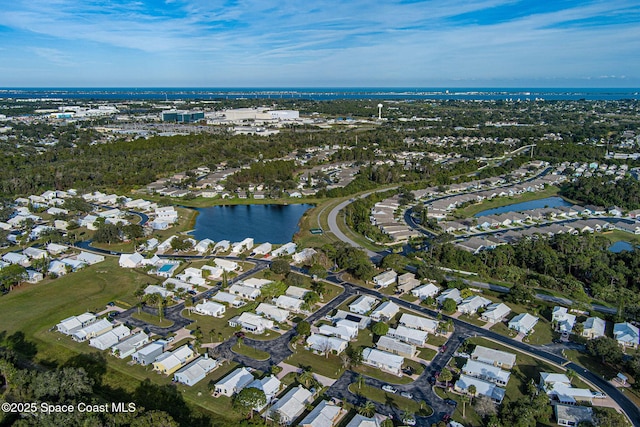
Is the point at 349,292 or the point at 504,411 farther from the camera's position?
the point at 349,292

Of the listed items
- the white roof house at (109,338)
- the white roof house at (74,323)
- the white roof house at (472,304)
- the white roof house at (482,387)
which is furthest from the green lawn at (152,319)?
the white roof house at (472,304)

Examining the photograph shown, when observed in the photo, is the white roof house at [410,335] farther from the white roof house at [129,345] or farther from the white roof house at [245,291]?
Result: the white roof house at [129,345]

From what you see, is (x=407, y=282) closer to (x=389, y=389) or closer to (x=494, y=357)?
(x=494, y=357)

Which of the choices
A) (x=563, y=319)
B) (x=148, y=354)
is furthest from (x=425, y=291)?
(x=148, y=354)

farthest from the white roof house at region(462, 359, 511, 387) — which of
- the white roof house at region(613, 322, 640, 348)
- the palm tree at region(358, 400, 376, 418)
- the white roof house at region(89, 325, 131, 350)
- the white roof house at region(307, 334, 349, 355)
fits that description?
the white roof house at region(89, 325, 131, 350)

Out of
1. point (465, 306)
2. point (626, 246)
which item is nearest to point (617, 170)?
point (626, 246)

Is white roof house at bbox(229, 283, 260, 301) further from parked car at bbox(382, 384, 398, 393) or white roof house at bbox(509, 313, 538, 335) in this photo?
white roof house at bbox(509, 313, 538, 335)

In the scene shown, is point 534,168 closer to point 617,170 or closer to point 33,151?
point 617,170
